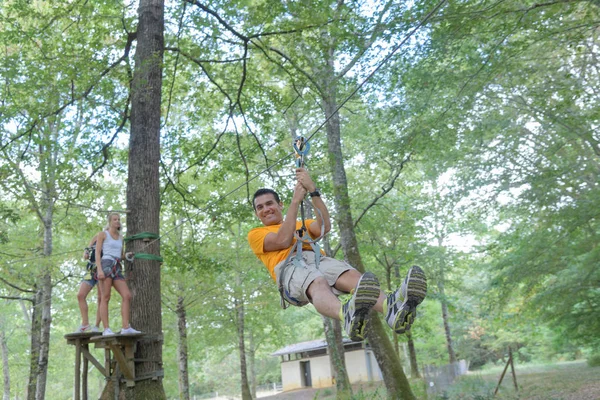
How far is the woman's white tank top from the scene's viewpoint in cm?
550

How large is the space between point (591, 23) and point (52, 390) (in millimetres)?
37081

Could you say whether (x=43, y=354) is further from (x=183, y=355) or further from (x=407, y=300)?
(x=407, y=300)

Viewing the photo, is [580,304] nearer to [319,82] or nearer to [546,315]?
[546,315]

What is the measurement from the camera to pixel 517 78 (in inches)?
464

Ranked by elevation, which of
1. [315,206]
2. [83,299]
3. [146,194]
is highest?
[146,194]

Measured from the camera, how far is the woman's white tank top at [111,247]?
18.1ft

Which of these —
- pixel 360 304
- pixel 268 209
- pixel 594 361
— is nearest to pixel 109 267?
pixel 268 209

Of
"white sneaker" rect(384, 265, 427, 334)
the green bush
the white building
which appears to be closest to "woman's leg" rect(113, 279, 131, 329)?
"white sneaker" rect(384, 265, 427, 334)

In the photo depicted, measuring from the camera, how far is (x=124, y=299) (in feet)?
17.6

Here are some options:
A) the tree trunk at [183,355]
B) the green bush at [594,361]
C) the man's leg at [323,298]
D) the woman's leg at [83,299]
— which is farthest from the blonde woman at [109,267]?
the green bush at [594,361]

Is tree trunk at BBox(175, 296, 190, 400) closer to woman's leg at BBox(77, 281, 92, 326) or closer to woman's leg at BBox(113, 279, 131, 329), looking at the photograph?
woman's leg at BBox(77, 281, 92, 326)

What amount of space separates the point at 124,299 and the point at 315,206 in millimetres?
2668

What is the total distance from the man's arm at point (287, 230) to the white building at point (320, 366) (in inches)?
1004

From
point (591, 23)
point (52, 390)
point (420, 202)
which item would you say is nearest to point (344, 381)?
point (420, 202)
